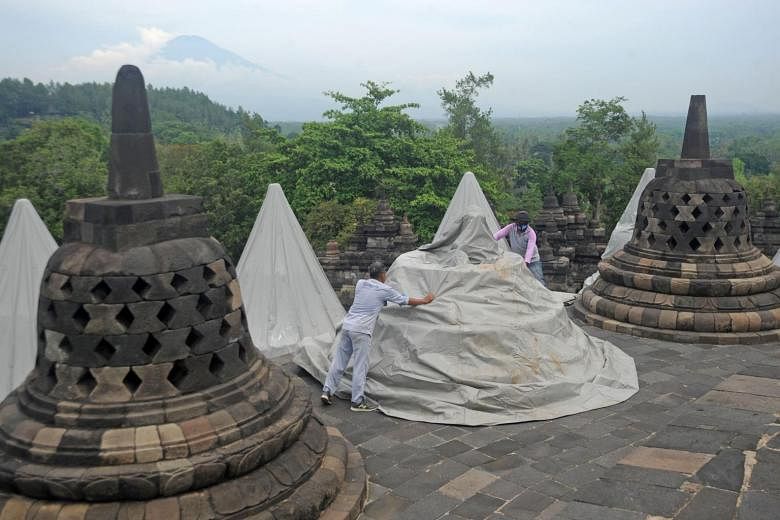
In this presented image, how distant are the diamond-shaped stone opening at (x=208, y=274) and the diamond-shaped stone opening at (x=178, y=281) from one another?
17 cm

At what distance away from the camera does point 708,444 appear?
5.34m

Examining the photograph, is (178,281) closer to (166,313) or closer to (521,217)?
(166,313)

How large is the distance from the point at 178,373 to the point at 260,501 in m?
0.99

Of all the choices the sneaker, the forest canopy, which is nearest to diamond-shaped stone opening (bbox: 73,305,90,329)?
the sneaker

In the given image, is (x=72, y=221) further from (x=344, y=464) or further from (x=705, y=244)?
(x=705, y=244)

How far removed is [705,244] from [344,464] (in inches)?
283

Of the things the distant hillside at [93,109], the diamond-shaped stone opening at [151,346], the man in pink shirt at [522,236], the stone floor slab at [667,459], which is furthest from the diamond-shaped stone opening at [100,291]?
the distant hillside at [93,109]

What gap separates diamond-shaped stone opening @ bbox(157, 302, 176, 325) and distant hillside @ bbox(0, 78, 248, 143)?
68255mm

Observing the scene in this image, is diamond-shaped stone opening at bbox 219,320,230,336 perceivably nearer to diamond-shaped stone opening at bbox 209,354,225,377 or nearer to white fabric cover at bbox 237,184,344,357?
diamond-shaped stone opening at bbox 209,354,225,377

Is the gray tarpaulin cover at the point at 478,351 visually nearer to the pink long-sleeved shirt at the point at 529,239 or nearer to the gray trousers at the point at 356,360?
the gray trousers at the point at 356,360

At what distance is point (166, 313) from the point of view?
14.4 feet

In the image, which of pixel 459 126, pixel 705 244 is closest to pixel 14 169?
pixel 459 126

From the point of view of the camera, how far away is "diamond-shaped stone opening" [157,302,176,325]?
4.36 metres

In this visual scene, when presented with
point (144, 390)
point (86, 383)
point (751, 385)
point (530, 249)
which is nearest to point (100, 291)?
point (86, 383)
